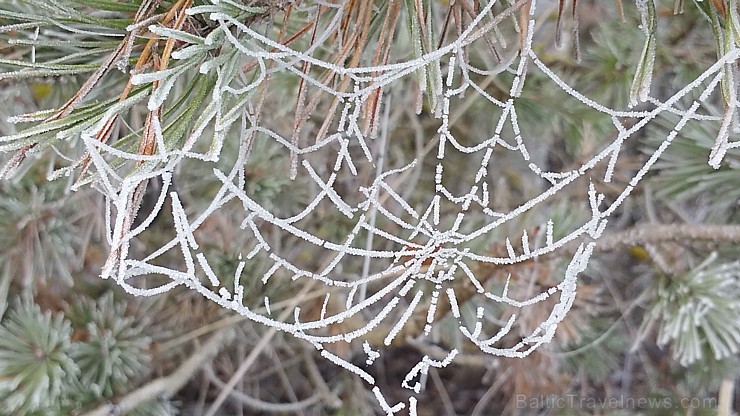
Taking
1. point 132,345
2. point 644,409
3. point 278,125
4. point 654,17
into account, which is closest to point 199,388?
point 132,345

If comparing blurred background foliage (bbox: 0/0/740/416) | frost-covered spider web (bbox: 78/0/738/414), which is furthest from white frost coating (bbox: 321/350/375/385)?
blurred background foliage (bbox: 0/0/740/416)

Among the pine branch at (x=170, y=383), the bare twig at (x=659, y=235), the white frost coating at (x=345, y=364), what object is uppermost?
the bare twig at (x=659, y=235)

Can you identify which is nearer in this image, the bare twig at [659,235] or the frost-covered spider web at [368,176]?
the frost-covered spider web at [368,176]

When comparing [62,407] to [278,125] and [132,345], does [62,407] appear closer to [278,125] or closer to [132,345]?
[132,345]

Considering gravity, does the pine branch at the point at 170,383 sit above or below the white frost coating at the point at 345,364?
below

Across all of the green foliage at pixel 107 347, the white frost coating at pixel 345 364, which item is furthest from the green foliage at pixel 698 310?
the green foliage at pixel 107 347

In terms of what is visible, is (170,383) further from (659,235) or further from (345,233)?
(659,235)

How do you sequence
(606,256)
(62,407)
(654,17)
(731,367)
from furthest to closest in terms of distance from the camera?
(606,256), (731,367), (62,407), (654,17)

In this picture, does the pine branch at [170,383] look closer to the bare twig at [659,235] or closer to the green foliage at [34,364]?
the green foliage at [34,364]
